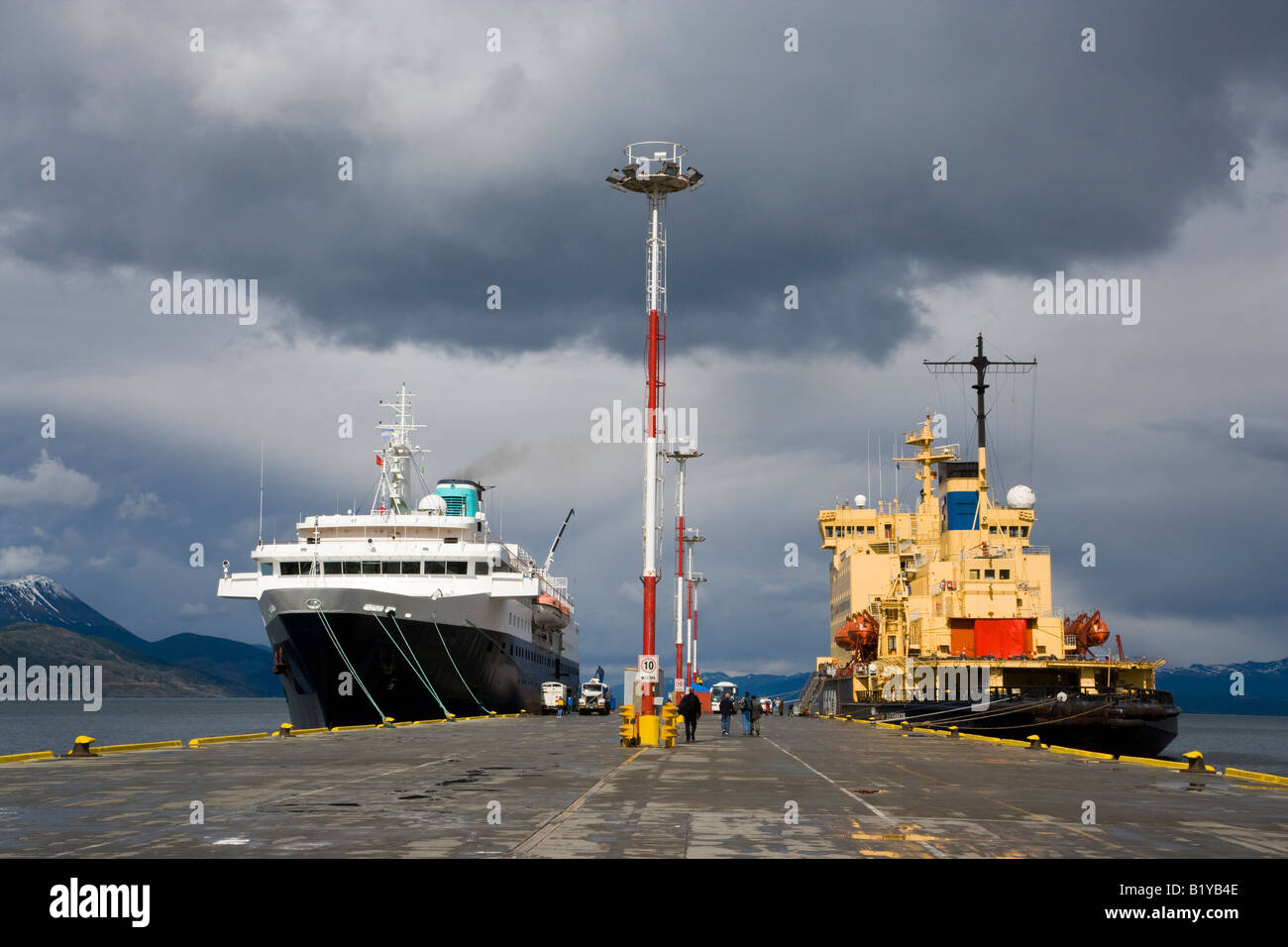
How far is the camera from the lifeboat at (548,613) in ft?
238

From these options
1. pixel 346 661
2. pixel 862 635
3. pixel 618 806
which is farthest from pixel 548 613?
pixel 618 806

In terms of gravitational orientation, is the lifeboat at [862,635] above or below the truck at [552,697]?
above

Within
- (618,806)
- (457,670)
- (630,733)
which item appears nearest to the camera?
(618,806)

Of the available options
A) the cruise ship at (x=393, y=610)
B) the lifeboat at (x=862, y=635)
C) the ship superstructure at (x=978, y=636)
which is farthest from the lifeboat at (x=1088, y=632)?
the cruise ship at (x=393, y=610)

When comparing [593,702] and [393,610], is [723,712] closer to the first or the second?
[393,610]

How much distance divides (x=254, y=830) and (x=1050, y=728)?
36.9 meters

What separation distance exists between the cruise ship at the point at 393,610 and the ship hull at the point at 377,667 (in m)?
0.06

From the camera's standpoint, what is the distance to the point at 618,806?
620 inches

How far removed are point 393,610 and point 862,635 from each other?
30.0m

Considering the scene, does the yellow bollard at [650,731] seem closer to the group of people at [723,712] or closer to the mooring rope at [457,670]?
the group of people at [723,712]

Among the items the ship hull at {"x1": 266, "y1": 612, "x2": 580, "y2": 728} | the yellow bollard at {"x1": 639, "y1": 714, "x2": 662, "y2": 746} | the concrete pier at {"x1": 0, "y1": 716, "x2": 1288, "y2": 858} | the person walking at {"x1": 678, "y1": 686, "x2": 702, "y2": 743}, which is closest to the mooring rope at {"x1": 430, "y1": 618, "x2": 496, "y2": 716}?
the ship hull at {"x1": 266, "y1": 612, "x2": 580, "y2": 728}

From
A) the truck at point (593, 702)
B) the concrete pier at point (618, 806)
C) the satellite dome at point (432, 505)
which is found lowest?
the truck at point (593, 702)
